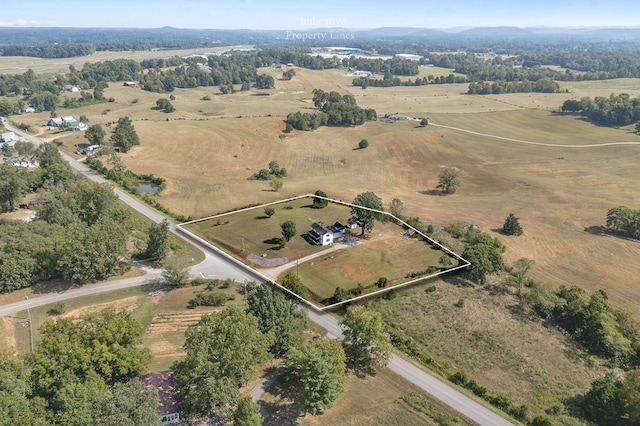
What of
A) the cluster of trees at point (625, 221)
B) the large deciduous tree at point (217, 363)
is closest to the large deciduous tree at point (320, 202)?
the large deciduous tree at point (217, 363)

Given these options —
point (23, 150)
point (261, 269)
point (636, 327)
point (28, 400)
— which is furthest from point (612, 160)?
point (23, 150)

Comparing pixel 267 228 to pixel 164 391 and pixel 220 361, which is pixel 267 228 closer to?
pixel 164 391

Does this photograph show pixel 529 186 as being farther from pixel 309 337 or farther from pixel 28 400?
pixel 28 400

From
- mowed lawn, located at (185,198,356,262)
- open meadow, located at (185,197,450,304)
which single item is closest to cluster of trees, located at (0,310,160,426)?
open meadow, located at (185,197,450,304)

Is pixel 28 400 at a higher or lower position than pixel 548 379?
higher

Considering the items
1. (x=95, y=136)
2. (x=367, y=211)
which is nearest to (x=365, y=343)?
(x=367, y=211)

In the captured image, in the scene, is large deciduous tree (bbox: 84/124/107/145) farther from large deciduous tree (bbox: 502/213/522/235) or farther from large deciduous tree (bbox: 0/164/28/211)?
large deciduous tree (bbox: 502/213/522/235)
